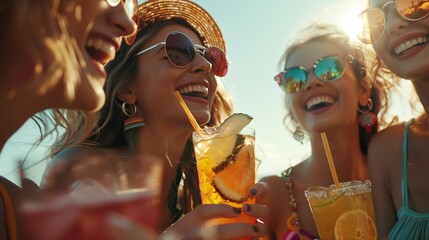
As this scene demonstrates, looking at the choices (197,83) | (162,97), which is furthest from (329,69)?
(162,97)

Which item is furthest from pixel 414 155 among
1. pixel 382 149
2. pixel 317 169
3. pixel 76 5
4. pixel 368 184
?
pixel 76 5

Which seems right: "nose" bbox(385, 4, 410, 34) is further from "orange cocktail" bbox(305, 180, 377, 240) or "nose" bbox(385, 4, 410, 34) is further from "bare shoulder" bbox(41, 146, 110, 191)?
"bare shoulder" bbox(41, 146, 110, 191)

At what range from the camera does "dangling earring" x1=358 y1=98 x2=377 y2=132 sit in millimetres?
3727

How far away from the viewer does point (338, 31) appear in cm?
400

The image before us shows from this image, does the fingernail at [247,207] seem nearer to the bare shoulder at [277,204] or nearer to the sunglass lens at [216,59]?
the bare shoulder at [277,204]

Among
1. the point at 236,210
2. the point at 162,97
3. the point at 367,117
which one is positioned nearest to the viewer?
the point at 236,210

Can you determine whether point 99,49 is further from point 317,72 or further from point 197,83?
point 317,72

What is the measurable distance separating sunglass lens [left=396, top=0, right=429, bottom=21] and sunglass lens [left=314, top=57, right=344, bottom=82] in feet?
3.40

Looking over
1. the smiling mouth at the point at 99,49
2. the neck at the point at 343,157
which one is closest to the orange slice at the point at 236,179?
the smiling mouth at the point at 99,49

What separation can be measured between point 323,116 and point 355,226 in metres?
1.39

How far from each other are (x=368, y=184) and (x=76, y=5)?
1812mm

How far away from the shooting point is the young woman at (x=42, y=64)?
1.34 meters

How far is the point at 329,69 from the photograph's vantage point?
368cm

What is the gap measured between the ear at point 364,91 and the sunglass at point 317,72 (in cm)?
21
